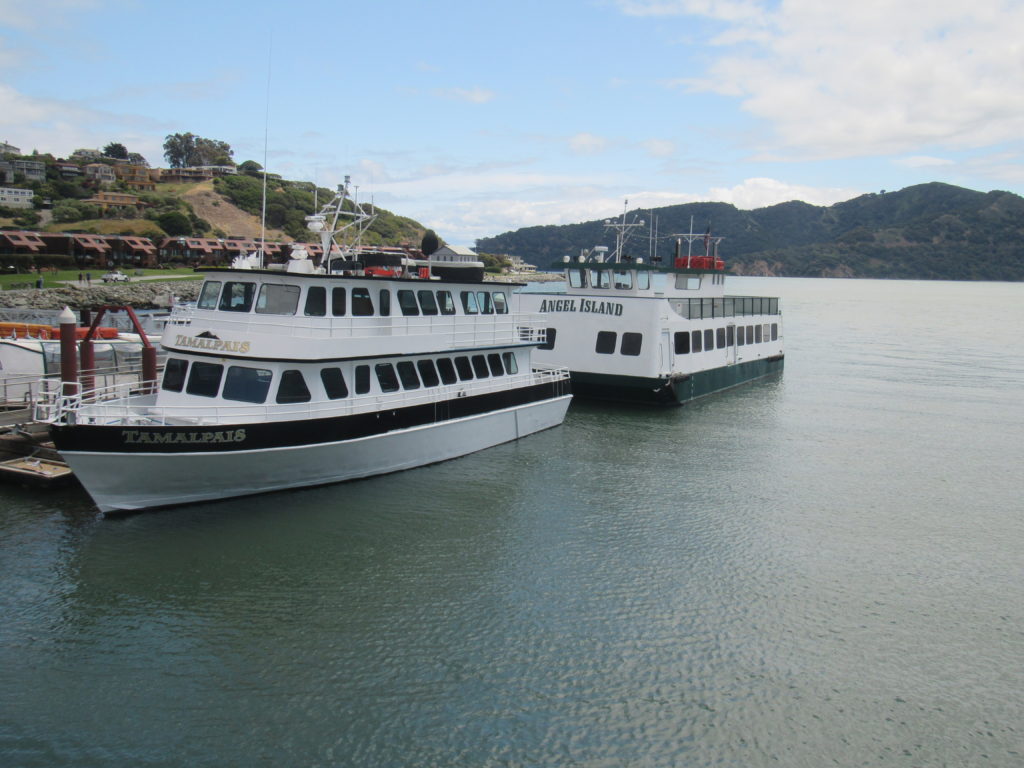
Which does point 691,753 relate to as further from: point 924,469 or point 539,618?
point 924,469

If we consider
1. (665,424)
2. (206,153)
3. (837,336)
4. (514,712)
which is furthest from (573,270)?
(206,153)

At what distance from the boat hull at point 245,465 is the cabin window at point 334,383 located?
116 centimetres

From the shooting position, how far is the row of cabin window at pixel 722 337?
108 feet

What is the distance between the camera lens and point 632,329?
30.6m

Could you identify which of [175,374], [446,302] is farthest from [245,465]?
[446,302]

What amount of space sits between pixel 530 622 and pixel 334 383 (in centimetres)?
840

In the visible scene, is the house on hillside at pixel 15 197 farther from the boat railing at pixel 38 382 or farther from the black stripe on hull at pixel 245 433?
the black stripe on hull at pixel 245 433

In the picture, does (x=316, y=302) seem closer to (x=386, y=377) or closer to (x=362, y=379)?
(x=362, y=379)

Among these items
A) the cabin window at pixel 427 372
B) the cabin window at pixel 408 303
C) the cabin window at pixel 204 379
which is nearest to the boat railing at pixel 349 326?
the cabin window at pixel 408 303

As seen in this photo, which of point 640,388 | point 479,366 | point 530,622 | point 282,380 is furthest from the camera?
point 640,388

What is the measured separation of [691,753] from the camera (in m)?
9.57

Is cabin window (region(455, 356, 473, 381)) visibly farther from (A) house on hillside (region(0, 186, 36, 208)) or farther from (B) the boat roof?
(A) house on hillside (region(0, 186, 36, 208))

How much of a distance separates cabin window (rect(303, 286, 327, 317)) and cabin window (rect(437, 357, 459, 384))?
4148mm

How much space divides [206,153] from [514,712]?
204438 millimetres
